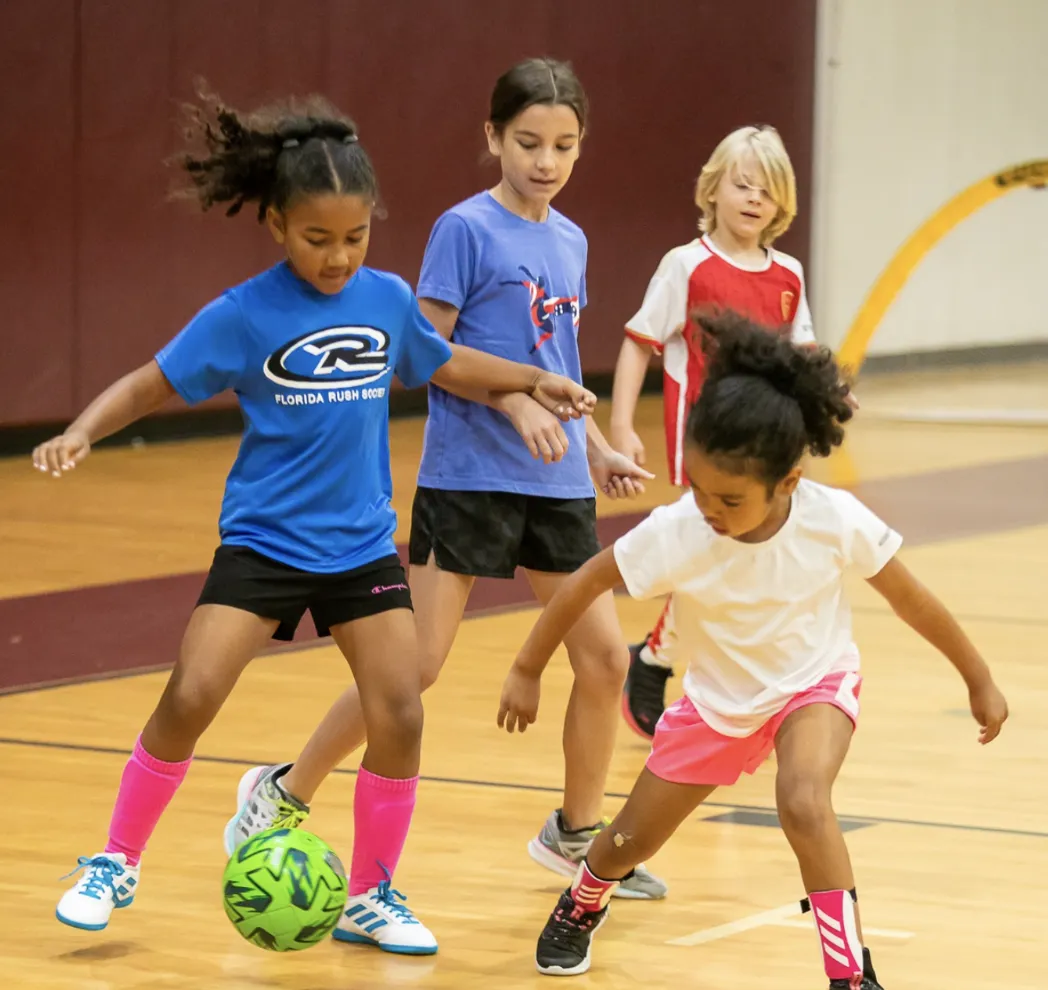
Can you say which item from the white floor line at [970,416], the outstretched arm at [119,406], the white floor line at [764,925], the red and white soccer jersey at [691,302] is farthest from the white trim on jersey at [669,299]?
the white floor line at [970,416]

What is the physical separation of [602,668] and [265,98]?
25.9ft

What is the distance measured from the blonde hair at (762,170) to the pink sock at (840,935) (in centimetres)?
231

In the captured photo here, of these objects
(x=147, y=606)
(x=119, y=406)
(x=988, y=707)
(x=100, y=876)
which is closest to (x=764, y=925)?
(x=988, y=707)

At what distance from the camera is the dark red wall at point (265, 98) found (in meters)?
10.6

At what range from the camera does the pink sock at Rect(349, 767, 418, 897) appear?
3773 millimetres

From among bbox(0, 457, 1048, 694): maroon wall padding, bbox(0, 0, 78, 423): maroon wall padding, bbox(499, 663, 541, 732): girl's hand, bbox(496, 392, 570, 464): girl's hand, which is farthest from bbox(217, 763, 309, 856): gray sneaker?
bbox(0, 0, 78, 423): maroon wall padding

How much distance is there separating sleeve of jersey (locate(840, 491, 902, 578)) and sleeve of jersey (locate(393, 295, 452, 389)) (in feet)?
2.92

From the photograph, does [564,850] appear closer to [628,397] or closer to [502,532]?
[502,532]

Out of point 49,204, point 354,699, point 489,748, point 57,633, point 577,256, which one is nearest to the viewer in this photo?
point 354,699

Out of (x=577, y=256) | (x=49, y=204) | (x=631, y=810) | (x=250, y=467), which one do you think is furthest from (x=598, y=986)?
(x=49, y=204)

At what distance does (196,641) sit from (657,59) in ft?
35.6

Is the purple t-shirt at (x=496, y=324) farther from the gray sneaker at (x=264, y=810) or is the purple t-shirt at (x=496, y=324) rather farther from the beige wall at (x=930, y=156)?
the beige wall at (x=930, y=156)

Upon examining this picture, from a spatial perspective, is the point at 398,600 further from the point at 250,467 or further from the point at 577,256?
the point at 577,256

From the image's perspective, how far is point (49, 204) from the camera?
10672mm
